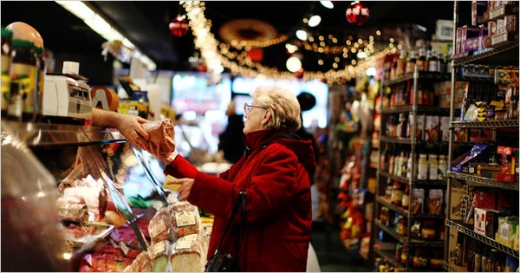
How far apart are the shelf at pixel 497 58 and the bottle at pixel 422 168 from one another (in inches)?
71.1

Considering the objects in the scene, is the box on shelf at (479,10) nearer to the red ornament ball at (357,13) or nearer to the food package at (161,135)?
the red ornament ball at (357,13)

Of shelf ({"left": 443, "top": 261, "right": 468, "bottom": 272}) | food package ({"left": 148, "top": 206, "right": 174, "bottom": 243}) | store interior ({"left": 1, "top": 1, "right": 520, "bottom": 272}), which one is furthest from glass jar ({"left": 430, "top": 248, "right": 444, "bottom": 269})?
food package ({"left": 148, "top": 206, "right": 174, "bottom": 243})

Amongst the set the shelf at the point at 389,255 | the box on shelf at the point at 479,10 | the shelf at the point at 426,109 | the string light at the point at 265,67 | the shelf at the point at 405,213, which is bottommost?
the shelf at the point at 389,255

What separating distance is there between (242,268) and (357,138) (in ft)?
20.9

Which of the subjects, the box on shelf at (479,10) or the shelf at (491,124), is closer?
the shelf at (491,124)

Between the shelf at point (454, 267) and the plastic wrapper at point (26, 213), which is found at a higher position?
the plastic wrapper at point (26, 213)

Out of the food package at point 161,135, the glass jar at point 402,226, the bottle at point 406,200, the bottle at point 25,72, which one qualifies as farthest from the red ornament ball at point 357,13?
the bottle at point 25,72

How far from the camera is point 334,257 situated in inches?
298

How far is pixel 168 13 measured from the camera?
1130 cm

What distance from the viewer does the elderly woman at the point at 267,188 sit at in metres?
2.21

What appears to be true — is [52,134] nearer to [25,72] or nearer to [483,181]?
[25,72]

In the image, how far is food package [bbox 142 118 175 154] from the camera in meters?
2.59

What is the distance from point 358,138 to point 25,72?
23.9ft

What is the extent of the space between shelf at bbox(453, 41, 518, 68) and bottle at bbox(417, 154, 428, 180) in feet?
5.93
